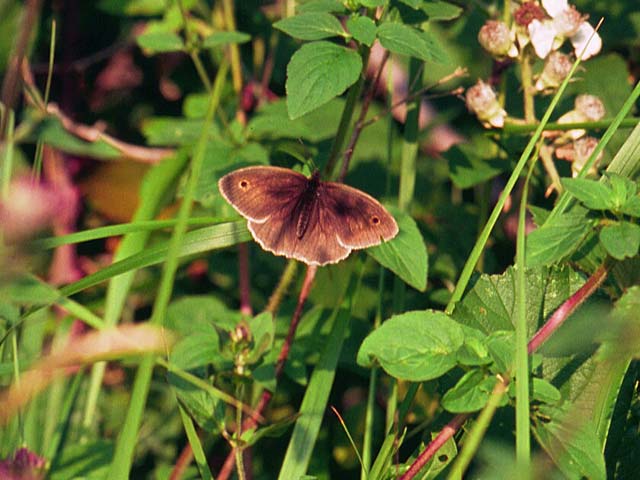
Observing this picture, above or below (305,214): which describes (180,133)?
below

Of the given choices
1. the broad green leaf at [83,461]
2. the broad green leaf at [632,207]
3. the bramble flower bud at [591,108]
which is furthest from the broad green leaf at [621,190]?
the broad green leaf at [83,461]

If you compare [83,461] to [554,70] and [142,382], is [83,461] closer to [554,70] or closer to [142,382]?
[142,382]

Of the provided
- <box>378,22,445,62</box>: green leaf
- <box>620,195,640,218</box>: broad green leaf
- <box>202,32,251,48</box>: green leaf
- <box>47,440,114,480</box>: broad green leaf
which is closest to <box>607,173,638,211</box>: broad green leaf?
<box>620,195,640,218</box>: broad green leaf

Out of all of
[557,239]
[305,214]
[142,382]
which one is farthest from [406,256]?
[142,382]

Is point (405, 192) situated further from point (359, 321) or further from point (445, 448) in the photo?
point (445, 448)

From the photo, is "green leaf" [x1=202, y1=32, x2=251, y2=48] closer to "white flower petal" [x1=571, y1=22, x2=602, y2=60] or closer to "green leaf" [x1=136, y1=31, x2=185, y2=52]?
"green leaf" [x1=136, y1=31, x2=185, y2=52]

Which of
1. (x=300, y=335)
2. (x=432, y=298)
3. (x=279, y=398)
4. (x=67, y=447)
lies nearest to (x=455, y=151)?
(x=432, y=298)
